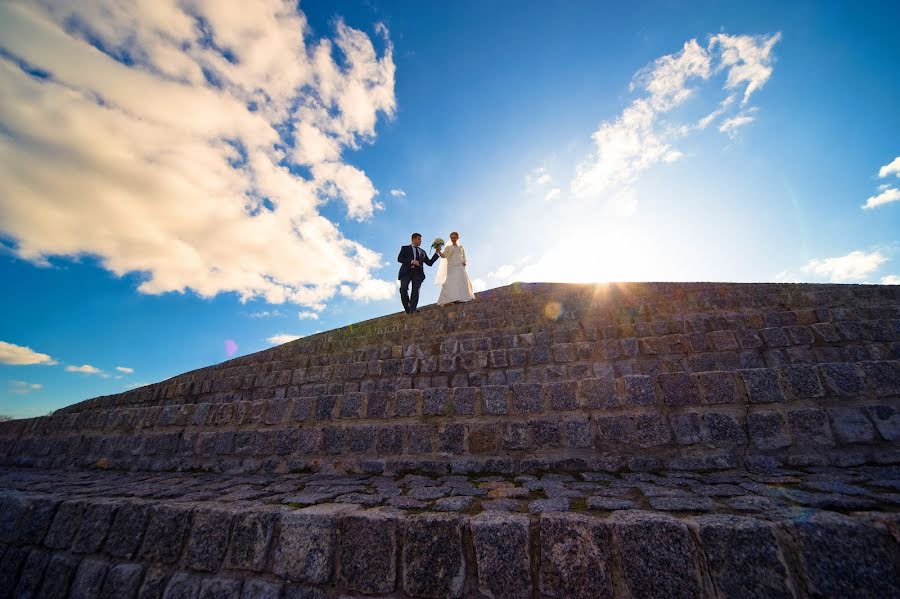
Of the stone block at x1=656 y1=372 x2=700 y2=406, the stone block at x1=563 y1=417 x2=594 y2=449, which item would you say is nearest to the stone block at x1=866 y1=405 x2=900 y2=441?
the stone block at x1=656 y1=372 x2=700 y2=406

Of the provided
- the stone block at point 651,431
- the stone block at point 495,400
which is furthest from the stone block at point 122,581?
the stone block at point 651,431

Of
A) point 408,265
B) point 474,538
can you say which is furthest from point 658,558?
point 408,265

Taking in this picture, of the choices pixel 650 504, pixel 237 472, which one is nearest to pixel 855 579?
pixel 650 504

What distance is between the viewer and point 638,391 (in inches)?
111

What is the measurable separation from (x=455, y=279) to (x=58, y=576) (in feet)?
28.1

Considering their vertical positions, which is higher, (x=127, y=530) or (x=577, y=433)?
(x=577, y=433)

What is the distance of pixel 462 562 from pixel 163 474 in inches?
150

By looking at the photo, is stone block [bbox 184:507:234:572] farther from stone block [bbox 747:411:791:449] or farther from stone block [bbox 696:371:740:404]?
stone block [bbox 747:411:791:449]

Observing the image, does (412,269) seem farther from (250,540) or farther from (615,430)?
(250,540)

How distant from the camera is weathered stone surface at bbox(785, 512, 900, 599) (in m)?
1.18

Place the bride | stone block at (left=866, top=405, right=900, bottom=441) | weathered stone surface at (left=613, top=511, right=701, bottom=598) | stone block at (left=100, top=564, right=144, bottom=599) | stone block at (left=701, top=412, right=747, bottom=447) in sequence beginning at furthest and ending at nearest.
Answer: the bride, stone block at (left=701, top=412, right=747, bottom=447), stone block at (left=866, top=405, right=900, bottom=441), stone block at (left=100, top=564, right=144, bottom=599), weathered stone surface at (left=613, top=511, right=701, bottom=598)

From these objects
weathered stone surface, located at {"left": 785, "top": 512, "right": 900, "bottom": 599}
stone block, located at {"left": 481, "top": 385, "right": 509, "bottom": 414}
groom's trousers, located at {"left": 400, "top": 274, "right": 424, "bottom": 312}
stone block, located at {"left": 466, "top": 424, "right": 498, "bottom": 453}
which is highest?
groom's trousers, located at {"left": 400, "top": 274, "right": 424, "bottom": 312}

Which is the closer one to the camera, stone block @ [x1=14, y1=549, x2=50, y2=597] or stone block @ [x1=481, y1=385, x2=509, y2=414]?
stone block @ [x1=14, y1=549, x2=50, y2=597]

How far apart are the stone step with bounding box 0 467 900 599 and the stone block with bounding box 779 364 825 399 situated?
1.88 ft
